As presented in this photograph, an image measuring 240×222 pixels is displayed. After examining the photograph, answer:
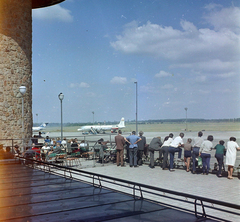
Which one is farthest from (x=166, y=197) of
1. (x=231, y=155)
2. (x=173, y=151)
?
(x=173, y=151)

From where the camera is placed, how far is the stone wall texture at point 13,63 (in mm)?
17406

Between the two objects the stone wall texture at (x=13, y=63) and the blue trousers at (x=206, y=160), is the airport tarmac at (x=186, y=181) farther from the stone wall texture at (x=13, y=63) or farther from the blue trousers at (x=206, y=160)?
the stone wall texture at (x=13, y=63)

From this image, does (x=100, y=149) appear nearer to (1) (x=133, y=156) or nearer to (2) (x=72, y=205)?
(1) (x=133, y=156)

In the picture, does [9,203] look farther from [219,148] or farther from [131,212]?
[219,148]

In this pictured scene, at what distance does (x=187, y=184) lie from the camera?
10.0 metres

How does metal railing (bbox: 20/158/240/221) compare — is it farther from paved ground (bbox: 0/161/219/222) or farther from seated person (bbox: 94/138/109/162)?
seated person (bbox: 94/138/109/162)

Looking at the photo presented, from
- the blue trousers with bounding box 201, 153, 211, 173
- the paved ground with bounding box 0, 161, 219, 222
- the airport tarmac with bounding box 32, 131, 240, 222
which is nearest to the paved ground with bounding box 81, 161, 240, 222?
the airport tarmac with bounding box 32, 131, 240, 222

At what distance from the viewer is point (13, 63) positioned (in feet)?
58.2

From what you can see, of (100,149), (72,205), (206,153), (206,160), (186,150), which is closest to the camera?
(72,205)

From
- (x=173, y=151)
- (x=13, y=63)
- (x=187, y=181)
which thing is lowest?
(x=187, y=181)

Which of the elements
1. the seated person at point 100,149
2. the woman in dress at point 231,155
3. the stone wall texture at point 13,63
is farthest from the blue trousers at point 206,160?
the stone wall texture at point 13,63

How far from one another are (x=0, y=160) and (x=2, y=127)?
Result: 21.4 feet

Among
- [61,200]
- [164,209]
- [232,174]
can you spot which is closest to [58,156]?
[232,174]

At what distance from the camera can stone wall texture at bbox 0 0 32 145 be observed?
17.4 meters
